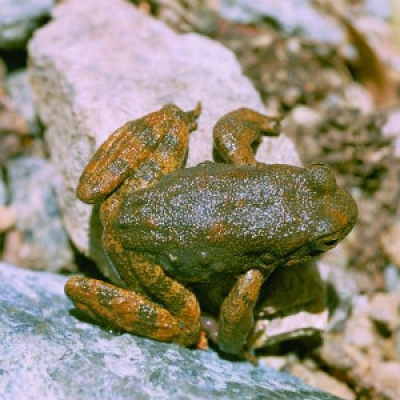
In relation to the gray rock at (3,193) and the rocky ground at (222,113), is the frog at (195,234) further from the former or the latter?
the gray rock at (3,193)

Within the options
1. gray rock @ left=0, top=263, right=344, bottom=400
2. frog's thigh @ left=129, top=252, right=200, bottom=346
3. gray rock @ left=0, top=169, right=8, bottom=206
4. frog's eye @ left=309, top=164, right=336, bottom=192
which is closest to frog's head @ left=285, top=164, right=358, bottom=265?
frog's eye @ left=309, top=164, right=336, bottom=192

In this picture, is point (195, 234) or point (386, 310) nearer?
point (195, 234)

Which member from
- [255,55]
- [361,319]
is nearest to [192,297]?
[361,319]

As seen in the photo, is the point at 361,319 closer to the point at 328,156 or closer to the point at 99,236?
the point at 328,156

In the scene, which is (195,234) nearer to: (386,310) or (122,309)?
(122,309)

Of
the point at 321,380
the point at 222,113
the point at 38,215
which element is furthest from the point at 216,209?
the point at 38,215

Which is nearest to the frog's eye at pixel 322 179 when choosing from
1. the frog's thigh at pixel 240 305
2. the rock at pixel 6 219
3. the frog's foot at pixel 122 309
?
the frog's thigh at pixel 240 305
